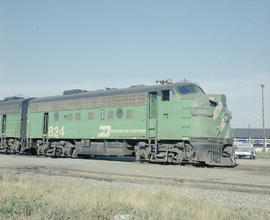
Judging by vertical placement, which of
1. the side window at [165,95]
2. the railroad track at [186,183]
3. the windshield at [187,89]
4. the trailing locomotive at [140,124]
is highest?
the windshield at [187,89]

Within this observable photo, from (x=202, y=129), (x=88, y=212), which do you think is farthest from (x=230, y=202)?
(x=202, y=129)

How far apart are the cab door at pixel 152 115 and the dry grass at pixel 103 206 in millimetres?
8971

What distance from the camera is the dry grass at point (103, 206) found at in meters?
5.60

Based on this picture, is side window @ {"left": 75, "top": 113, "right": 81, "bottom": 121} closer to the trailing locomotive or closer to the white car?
the trailing locomotive

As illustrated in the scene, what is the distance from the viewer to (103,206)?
621cm

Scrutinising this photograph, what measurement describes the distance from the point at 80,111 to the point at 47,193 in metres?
13.4

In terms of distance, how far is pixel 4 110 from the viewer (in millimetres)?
27312

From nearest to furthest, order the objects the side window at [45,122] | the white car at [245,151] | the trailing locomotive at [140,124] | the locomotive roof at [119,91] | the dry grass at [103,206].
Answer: the dry grass at [103,206] < the trailing locomotive at [140,124] < the locomotive roof at [119,91] < the side window at [45,122] < the white car at [245,151]

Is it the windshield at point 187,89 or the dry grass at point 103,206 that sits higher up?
the windshield at point 187,89

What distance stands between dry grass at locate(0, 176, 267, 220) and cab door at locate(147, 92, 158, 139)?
29.4ft

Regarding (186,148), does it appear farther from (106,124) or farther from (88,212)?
(88,212)

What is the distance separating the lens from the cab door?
55.2ft

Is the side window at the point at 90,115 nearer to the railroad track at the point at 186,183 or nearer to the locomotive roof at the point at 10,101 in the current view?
the railroad track at the point at 186,183

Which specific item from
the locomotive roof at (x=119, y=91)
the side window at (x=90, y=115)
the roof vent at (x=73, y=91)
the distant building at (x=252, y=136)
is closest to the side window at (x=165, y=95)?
the locomotive roof at (x=119, y=91)
